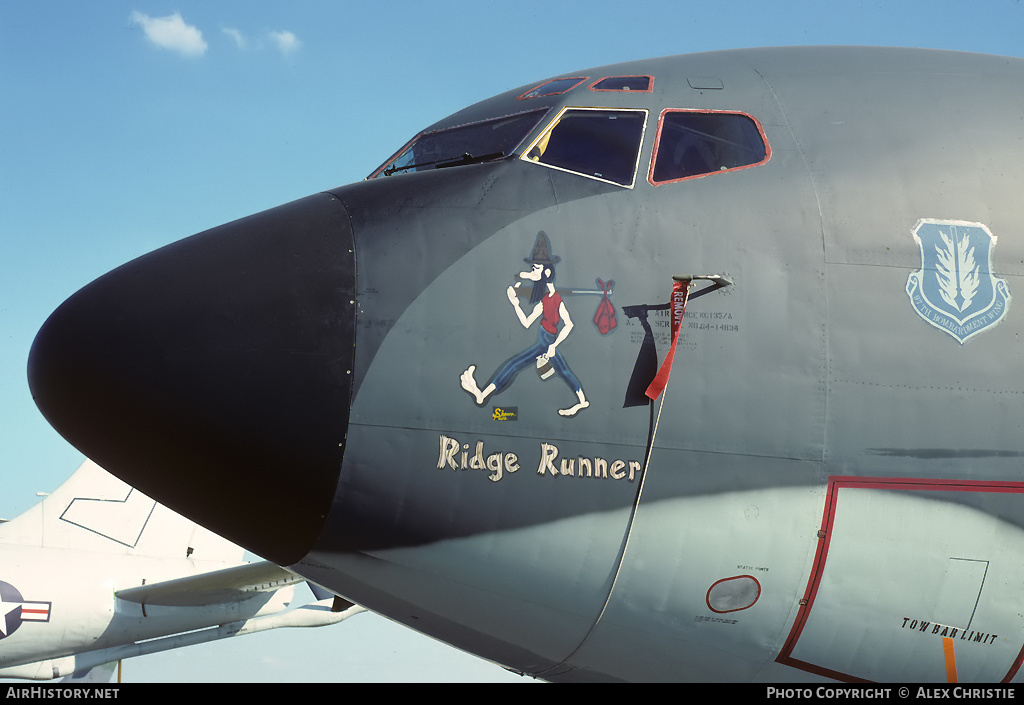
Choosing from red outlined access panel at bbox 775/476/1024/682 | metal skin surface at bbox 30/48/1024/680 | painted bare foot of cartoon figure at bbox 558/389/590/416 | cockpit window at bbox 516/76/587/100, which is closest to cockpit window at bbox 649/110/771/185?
metal skin surface at bbox 30/48/1024/680

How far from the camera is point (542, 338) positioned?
4879 millimetres

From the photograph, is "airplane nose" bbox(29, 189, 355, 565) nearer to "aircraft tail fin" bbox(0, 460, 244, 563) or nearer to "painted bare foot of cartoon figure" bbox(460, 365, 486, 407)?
"painted bare foot of cartoon figure" bbox(460, 365, 486, 407)

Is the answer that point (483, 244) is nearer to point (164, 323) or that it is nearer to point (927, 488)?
point (164, 323)

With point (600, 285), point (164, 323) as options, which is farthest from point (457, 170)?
point (164, 323)

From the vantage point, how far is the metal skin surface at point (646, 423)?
4738mm

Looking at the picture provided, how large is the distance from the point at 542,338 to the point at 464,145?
174cm

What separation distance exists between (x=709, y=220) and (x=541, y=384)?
130cm

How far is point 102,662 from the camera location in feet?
70.0

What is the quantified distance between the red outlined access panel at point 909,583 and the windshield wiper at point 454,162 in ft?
8.52

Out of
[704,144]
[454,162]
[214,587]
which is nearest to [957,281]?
[704,144]

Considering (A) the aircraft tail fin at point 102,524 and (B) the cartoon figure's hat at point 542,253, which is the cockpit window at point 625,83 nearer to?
(B) the cartoon figure's hat at point 542,253

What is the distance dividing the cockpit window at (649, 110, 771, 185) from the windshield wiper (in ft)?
3.03

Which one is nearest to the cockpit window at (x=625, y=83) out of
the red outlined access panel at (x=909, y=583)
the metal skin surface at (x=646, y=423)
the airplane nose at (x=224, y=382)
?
the metal skin surface at (x=646, y=423)

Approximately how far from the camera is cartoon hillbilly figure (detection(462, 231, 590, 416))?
4816mm
